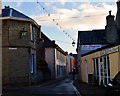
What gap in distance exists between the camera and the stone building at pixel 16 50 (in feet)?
63.2

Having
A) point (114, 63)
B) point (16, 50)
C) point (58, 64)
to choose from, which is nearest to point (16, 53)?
point (16, 50)

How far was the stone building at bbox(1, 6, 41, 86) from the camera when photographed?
63.2ft

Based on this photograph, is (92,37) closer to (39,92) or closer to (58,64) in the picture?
(58,64)

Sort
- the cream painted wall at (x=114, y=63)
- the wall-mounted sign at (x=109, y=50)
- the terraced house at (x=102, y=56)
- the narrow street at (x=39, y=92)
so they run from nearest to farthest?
1. the wall-mounted sign at (x=109, y=50)
2. the cream painted wall at (x=114, y=63)
3. the narrow street at (x=39, y=92)
4. the terraced house at (x=102, y=56)

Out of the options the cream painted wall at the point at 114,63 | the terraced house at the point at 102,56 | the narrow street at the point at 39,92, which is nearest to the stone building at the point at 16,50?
the narrow street at the point at 39,92

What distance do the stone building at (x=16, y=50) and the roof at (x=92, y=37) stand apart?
1110cm

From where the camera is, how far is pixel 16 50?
1970 cm

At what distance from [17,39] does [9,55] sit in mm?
1913

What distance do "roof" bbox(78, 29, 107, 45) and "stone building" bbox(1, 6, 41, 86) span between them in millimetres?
11102

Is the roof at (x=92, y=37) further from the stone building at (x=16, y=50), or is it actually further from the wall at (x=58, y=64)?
the stone building at (x=16, y=50)

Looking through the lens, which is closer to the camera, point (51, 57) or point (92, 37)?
point (92, 37)

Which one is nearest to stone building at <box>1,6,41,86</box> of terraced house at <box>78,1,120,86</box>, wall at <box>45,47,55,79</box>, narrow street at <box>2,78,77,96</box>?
narrow street at <box>2,78,77,96</box>

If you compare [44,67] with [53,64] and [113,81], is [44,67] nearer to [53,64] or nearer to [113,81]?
[53,64]

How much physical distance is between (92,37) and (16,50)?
47.2 ft
